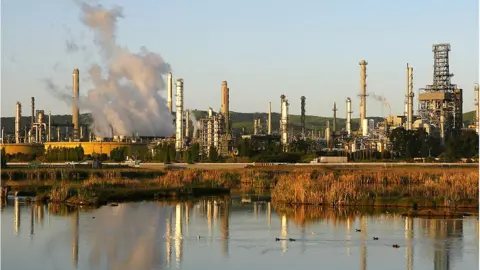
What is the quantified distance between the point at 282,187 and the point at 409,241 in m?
16.9

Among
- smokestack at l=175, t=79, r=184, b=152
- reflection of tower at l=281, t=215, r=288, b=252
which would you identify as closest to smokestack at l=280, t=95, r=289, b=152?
smokestack at l=175, t=79, r=184, b=152

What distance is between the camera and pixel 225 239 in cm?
3628

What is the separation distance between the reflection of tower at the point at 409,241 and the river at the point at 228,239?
0.04 m

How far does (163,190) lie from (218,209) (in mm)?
9785

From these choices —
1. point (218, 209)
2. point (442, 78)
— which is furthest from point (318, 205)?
point (442, 78)

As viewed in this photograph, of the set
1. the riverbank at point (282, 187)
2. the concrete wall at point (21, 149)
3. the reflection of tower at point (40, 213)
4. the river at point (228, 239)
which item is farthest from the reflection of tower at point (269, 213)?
the concrete wall at point (21, 149)

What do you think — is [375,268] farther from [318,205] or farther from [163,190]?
[163,190]

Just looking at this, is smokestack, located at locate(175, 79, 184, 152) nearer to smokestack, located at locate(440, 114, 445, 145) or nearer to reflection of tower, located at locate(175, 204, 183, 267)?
smokestack, located at locate(440, 114, 445, 145)

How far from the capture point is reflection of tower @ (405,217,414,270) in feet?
101

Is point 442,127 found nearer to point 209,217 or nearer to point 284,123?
point 284,123

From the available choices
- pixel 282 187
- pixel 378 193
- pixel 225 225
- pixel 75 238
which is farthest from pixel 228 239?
pixel 378 193

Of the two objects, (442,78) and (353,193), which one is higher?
(442,78)

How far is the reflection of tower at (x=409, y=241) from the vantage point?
30794 mm

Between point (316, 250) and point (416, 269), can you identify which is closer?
point (416, 269)
